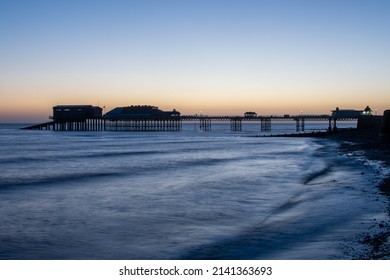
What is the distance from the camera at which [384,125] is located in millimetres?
34125

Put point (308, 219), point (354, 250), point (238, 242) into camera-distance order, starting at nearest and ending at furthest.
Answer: point (354, 250), point (238, 242), point (308, 219)

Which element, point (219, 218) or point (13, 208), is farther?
point (13, 208)

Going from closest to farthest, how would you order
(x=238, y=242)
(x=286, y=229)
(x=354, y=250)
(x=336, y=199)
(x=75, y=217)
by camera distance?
(x=354, y=250) < (x=238, y=242) < (x=286, y=229) < (x=75, y=217) < (x=336, y=199)

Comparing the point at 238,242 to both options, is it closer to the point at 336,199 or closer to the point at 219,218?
the point at 219,218

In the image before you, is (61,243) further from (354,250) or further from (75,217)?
(354,250)

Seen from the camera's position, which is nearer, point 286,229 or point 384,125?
point 286,229

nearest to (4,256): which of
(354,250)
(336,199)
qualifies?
(354,250)

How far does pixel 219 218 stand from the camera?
10.6m

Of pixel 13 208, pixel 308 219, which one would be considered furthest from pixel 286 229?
pixel 13 208

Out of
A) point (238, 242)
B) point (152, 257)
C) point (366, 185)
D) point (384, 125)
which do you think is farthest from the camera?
point (384, 125)

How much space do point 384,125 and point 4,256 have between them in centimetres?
3223

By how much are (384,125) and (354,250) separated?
29920 millimetres

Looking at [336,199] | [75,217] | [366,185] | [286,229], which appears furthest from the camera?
[366,185]
